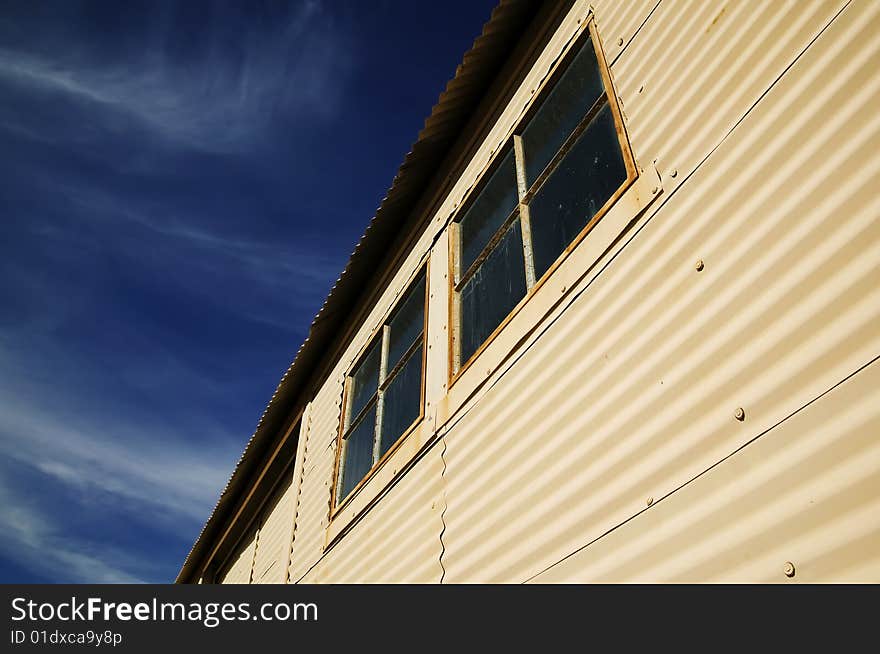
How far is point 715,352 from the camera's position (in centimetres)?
218

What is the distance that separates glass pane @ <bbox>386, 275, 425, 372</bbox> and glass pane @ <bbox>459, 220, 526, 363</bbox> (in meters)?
0.88

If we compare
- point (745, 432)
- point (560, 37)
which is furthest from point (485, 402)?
point (560, 37)

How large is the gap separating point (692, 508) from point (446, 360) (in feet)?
7.81

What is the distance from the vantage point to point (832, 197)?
1.97 meters

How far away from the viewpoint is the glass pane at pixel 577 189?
320cm

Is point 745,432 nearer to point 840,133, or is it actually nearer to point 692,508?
point 692,508

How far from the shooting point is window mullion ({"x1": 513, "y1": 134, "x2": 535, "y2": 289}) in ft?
11.8

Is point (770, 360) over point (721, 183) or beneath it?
beneath

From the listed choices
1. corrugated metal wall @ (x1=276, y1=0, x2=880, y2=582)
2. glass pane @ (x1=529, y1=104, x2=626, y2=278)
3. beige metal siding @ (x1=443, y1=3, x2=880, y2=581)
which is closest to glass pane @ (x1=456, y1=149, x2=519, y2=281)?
glass pane @ (x1=529, y1=104, x2=626, y2=278)

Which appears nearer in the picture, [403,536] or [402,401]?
[403,536]

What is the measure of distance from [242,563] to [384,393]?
6.34m

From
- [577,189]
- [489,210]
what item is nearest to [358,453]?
[489,210]

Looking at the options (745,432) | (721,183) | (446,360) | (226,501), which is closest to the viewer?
(745,432)

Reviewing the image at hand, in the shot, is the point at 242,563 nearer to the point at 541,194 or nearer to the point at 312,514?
the point at 312,514
